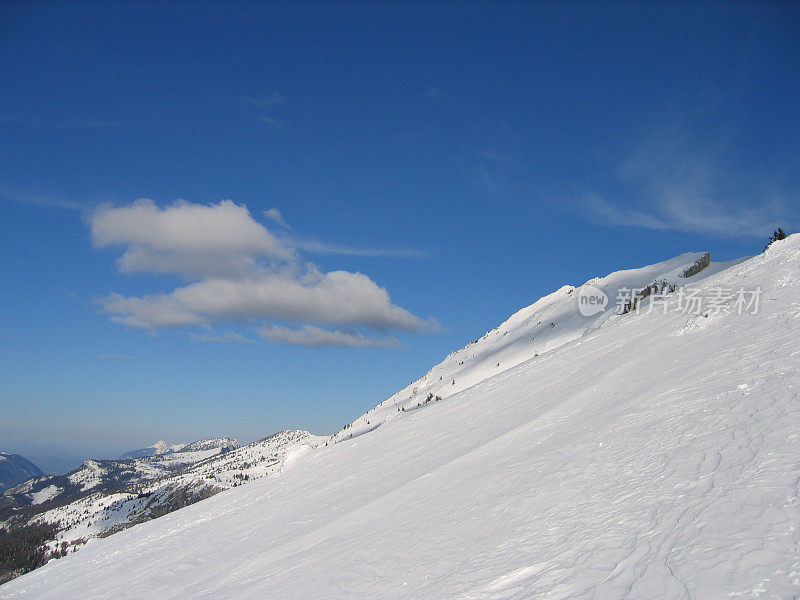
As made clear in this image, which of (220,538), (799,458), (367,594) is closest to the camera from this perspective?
(799,458)

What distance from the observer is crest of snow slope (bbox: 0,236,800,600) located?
5.38 metres

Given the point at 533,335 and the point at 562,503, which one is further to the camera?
the point at 533,335

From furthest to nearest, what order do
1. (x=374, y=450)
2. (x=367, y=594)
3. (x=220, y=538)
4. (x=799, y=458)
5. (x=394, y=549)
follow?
(x=374, y=450)
(x=220, y=538)
(x=394, y=549)
(x=367, y=594)
(x=799, y=458)

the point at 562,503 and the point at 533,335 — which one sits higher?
the point at 533,335

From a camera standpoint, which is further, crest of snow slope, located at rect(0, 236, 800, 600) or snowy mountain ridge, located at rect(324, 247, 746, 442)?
snowy mountain ridge, located at rect(324, 247, 746, 442)

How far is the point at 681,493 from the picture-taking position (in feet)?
21.4

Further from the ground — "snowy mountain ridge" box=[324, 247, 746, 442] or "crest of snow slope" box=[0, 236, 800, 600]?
"snowy mountain ridge" box=[324, 247, 746, 442]

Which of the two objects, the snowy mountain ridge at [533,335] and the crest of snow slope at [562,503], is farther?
the snowy mountain ridge at [533,335]

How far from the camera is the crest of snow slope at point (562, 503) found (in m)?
5.38

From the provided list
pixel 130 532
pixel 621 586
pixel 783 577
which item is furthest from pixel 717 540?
pixel 130 532

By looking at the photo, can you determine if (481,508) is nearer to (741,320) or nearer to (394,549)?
(394,549)

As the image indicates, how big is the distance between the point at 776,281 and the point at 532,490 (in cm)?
1664

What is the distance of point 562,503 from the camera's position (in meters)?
7.65

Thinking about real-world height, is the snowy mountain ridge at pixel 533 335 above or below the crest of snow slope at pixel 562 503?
above
